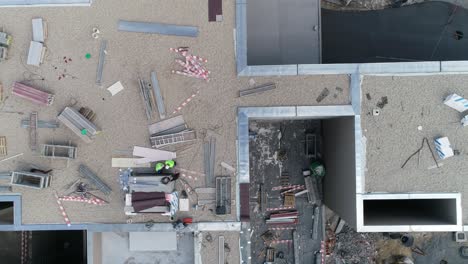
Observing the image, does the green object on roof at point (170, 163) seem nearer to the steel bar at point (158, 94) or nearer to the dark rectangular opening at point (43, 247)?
the steel bar at point (158, 94)

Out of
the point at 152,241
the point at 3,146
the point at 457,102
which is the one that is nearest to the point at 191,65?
the point at 152,241

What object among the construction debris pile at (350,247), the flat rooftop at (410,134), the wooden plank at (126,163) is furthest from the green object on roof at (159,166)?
the construction debris pile at (350,247)

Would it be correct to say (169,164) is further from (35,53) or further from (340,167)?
(340,167)

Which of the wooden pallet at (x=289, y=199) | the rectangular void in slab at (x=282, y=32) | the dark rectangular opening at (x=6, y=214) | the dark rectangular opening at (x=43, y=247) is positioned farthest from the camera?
the dark rectangular opening at (x=43, y=247)

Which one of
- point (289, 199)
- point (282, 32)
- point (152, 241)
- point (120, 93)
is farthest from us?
point (289, 199)

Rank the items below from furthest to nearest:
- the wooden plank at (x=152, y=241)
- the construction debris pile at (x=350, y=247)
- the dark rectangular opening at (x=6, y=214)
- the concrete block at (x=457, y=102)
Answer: the construction debris pile at (x=350, y=247), the dark rectangular opening at (x=6, y=214), the wooden plank at (x=152, y=241), the concrete block at (x=457, y=102)

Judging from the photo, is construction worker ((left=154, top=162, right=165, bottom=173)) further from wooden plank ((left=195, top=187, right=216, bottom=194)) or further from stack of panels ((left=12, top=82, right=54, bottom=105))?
stack of panels ((left=12, top=82, right=54, bottom=105))
